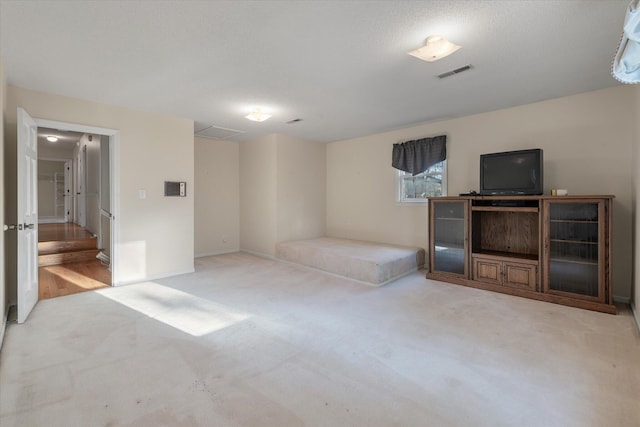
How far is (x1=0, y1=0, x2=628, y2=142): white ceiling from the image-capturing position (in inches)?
79.5

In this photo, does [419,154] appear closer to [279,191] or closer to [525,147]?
[525,147]

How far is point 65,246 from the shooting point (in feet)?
17.9

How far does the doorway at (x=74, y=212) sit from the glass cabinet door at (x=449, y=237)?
458 cm

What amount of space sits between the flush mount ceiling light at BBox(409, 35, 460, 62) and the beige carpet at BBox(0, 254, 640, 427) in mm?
2381

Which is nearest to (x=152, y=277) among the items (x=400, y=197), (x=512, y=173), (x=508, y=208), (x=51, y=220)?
(x=400, y=197)

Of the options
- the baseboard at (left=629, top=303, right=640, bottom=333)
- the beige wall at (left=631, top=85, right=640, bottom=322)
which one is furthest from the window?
the baseboard at (left=629, top=303, right=640, bottom=333)

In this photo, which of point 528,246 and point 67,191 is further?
point 67,191

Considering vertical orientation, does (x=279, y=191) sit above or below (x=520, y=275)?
above

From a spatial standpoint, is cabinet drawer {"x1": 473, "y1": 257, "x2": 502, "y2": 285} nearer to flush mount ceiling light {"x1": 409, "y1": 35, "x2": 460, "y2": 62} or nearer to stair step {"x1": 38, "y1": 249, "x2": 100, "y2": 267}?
flush mount ceiling light {"x1": 409, "y1": 35, "x2": 460, "y2": 62}

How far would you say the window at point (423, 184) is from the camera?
4859 millimetres

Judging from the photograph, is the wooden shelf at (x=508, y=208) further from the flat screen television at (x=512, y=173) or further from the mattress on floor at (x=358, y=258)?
the mattress on floor at (x=358, y=258)

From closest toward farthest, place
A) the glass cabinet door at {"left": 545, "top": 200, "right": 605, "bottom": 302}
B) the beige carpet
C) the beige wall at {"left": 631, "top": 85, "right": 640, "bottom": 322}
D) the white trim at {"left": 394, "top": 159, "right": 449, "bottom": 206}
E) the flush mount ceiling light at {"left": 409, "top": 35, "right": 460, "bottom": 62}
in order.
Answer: the beige carpet
the flush mount ceiling light at {"left": 409, "top": 35, "right": 460, "bottom": 62}
the beige wall at {"left": 631, "top": 85, "right": 640, "bottom": 322}
the glass cabinet door at {"left": 545, "top": 200, "right": 605, "bottom": 302}
the white trim at {"left": 394, "top": 159, "right": 449, "bottom": 206}

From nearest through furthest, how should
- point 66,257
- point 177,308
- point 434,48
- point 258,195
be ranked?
point 434,48 → point 177,308 → point 66,257 → point 258,195

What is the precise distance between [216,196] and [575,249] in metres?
5.89
